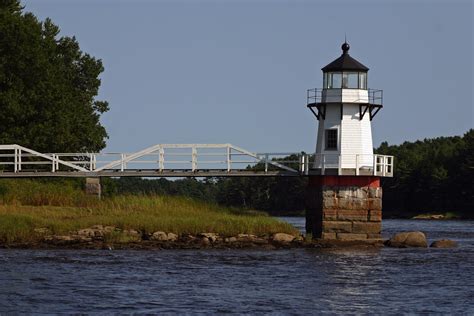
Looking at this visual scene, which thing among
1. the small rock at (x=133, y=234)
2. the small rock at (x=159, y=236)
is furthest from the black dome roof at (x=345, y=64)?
the small rock at (x=133, y=234)

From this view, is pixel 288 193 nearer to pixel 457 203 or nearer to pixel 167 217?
pixel 457 203

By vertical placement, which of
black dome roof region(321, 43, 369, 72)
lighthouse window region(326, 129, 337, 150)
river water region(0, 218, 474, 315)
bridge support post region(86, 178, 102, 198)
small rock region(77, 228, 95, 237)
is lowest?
river water region(0, 218, 474, 315)

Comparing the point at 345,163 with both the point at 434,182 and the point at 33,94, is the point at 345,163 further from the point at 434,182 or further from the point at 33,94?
the point at 434,182

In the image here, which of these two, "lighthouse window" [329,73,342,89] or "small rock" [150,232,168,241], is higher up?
"lighthouse window" [329,73,342,89]

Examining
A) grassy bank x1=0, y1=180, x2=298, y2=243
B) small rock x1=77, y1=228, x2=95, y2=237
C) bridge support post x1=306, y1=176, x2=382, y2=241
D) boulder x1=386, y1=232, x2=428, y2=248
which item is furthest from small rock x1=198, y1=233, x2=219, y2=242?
boulder x1=386, y1=232, x2=428, y2=248

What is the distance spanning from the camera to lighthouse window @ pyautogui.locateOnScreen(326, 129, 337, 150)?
46125 millimetres

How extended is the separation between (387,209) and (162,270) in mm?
95349

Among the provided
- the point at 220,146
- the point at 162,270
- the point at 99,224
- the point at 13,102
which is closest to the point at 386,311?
the point at 162,270

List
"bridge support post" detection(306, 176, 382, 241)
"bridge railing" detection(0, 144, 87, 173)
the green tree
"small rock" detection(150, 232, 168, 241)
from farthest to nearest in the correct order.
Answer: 1. the green tree
2. "bridge railing" detection(0, 144, 87, 173)
3. "bridge support post" detection(306, 176, 382, 241)
4. "small rock" detection(150, 232, 168, 241)

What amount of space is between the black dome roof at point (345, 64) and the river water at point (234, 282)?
885cm

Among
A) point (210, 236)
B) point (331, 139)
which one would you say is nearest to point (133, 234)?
point (210, 236)

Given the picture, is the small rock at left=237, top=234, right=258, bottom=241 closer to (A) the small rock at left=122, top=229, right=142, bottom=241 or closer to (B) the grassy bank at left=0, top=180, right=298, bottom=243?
(B) the grassy bank at left=0, top=180, right=298, bottom=243

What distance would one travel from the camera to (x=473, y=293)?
101 ft

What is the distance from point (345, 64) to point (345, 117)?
7.55 feet
